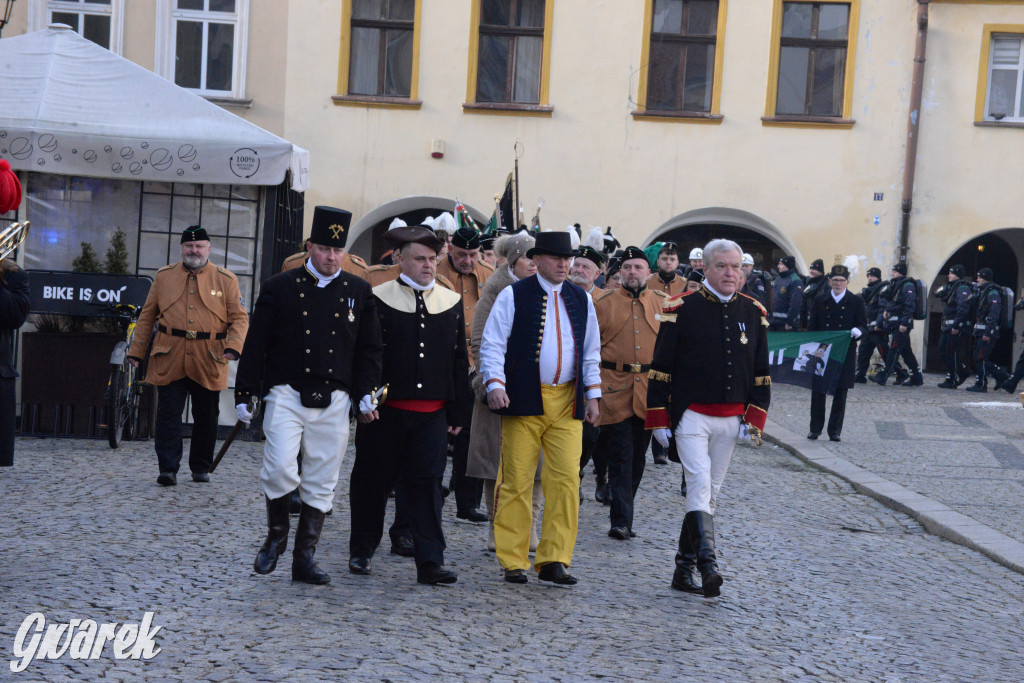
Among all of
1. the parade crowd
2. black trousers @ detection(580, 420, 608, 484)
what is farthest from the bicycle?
black trousers @ detection(580, 420, 608, 484)

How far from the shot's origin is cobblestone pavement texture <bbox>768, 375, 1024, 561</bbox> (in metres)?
10.8

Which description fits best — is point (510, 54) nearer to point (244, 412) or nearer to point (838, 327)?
point (838, 327)

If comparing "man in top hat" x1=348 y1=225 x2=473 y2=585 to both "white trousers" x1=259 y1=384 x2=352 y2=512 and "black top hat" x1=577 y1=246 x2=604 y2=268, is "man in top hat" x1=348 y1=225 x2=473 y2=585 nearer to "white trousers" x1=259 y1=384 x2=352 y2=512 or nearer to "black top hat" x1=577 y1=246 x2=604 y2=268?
"white trousers" x1=259 y1=384 x2=352 y2=512

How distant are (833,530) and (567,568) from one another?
9.77 ft

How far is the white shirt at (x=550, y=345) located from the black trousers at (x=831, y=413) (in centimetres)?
743

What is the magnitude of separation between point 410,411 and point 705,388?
5.06 ft

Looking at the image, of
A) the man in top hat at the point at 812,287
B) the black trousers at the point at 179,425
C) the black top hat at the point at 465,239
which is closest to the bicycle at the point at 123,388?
the black trousers at the point at 179,425

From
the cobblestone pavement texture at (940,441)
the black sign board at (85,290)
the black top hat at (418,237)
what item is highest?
the black top hat at (418,237)

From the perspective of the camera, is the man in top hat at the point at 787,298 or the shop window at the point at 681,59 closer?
the man in top hat at the point at 787,298

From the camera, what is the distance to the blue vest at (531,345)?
7008 mm

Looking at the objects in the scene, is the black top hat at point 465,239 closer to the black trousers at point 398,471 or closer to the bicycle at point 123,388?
the black trousers at point 398,471

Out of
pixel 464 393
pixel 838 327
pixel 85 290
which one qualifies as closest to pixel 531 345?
pixel 464 393

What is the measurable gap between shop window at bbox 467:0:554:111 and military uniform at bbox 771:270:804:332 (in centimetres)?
503

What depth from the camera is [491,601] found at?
21.2ft
